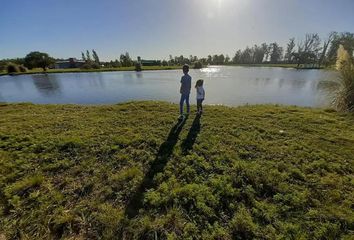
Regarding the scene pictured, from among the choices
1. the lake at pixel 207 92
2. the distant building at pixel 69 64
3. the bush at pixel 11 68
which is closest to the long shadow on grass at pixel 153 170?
the lake at pixel 207 92

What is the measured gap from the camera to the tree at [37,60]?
7107 cm

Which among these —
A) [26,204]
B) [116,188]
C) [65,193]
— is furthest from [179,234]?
[26,204]

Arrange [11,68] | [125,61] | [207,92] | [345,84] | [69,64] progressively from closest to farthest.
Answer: [345,84] < [207,92] < [11,68] < [125,61] < [69,64]

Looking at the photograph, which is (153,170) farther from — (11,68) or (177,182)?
(11,68)

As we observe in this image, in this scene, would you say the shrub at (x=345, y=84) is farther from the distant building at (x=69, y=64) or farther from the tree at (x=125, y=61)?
the distant building at (x=69, y=64)

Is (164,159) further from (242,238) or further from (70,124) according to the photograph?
(70,124)

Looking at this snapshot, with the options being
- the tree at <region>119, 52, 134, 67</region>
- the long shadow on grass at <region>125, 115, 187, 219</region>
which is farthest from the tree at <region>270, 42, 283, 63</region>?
the long shadow on grass at <region>125, 115, 187, 219</region>

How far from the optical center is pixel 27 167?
394 centimetres

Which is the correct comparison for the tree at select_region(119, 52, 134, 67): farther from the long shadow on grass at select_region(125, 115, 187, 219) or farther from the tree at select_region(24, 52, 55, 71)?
the long shadow on grass at select_region(125, 115, 187, 219)

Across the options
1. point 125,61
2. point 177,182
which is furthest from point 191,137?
point 125,61

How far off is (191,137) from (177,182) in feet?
6.58

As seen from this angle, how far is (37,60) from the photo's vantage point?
71.7 meters

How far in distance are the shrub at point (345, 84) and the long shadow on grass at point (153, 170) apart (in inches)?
290

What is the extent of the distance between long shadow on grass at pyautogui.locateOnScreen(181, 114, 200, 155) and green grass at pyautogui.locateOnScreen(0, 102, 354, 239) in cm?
3
